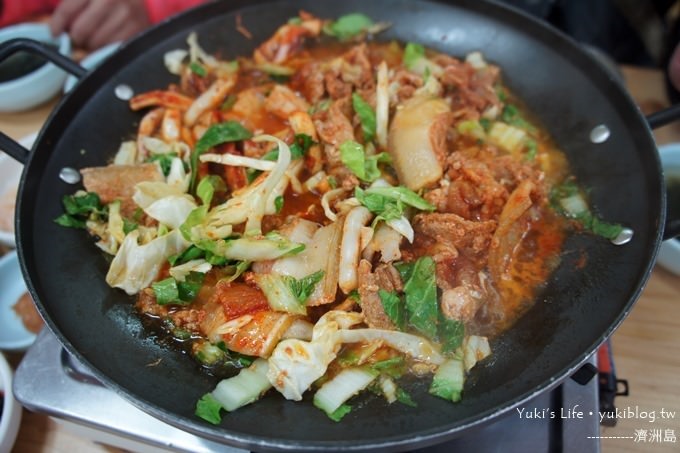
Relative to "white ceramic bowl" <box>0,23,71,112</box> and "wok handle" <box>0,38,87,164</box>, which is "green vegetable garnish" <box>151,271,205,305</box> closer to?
"wok handle" <box>0,38,87,164</box>

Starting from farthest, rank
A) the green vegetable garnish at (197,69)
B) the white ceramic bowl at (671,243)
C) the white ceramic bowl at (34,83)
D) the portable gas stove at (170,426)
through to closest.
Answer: the white ceramic bowl at (34,83)
the green vegetable garnish at (197,69)
the white ceramic bowl at (671,243)
the portable gas stove at (170,426)

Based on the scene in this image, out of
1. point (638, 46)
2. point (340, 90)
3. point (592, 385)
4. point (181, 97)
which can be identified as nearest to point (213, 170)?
point (181, 97)

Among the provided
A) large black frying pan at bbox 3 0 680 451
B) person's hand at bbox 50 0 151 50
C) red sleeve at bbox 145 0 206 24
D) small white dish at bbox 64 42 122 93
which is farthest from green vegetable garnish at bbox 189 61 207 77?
person's hand at bbox 50 0 151 50

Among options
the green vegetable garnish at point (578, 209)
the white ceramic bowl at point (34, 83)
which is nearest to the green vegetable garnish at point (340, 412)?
the green vegetable garnish at point (578, 209)

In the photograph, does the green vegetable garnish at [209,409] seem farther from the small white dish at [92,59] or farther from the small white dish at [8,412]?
the small white dish at [92,59]

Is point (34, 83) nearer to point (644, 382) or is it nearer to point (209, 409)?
point (209, 409)

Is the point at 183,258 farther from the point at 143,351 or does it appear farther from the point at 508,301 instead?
the point at 508,301

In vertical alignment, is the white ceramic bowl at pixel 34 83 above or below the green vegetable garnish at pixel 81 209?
above
